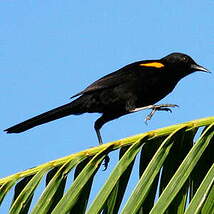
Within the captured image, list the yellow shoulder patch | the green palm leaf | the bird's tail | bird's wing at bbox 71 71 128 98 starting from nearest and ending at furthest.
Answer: the green palm leaf < the bird's tail < bird's wing at bbox 71 71 128 98 < the yellow shoulder patch

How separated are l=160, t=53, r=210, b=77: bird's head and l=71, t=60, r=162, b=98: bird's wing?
132 mm

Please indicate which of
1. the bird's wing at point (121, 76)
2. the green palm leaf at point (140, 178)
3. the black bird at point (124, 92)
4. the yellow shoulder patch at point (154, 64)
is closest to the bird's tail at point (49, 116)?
the black bird at point (124, 92)

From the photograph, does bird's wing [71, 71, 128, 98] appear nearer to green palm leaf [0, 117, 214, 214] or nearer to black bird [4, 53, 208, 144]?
black bird [4, 53, 208, 144]

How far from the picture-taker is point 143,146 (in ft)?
7.64

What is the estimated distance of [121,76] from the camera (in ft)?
18.3

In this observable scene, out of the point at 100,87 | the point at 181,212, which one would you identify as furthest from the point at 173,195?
the point at 100,87

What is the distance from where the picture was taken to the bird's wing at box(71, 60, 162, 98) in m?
5.39

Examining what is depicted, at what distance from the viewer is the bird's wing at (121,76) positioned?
5.39 metres

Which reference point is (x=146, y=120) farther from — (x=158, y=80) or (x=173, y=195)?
(x=173, y=195)

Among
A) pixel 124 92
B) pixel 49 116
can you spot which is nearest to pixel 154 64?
pixel 124 92

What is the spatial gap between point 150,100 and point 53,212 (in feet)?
11.5

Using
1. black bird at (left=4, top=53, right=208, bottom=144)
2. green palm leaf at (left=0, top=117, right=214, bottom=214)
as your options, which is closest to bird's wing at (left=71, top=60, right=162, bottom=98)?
black bird at (left=4, top=53, right=208, bottom=144)

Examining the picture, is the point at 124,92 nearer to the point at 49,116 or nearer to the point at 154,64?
the point at 154,64

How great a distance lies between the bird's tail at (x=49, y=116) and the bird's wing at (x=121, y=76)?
0.20m
